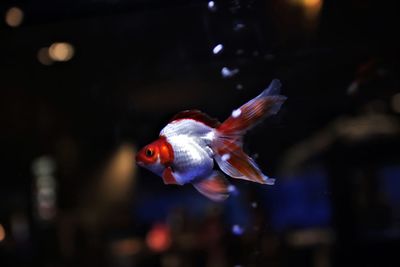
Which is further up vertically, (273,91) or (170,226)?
(273,91)

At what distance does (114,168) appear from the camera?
2217 mm

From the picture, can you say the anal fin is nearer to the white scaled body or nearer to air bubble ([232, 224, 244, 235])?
the white scaled body

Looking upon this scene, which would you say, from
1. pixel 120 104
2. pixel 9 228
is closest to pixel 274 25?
pixel 120 104

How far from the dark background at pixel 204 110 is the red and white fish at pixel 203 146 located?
0.17 feet

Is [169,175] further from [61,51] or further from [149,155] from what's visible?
[61,51]

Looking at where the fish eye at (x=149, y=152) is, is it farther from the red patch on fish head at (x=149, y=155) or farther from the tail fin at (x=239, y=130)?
Answer: the tail fin at (x=239, y=130)

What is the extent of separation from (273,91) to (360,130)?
3.83 ft

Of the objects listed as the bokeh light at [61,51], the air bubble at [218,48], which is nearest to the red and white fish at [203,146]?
the air bubble at [218,48]

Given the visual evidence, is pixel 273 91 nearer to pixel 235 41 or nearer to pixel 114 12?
pixel 235 41

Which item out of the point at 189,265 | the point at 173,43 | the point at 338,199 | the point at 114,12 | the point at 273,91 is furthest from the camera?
the point at 189,265

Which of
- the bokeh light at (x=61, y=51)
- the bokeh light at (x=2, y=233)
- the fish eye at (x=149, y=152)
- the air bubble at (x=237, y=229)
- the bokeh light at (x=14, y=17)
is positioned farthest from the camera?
the bokeh light at (x=2, y=233)

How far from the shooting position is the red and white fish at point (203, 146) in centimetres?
85

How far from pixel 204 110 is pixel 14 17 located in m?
0.62

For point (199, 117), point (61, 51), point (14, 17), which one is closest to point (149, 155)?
point (199, 117)
